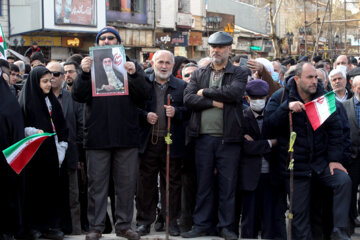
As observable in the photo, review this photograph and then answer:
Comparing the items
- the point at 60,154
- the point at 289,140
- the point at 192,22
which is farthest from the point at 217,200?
the point at 192,22

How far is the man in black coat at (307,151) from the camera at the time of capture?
6004 mm

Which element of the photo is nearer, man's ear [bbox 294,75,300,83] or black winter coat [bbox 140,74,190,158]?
man's ear [bbox 294,75,300,83]

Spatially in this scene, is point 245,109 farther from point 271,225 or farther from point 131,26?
point 131,26

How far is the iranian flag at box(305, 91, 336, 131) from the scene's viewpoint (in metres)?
5.85

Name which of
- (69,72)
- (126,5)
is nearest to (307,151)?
(69,72)

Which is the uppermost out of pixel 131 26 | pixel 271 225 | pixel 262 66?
pixel 131 26

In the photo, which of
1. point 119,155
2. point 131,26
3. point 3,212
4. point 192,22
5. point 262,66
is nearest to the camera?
point 3,212

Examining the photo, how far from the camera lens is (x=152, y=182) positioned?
258 inches

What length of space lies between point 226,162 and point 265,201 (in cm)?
94

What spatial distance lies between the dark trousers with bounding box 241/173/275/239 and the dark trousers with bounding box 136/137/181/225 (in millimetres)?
876

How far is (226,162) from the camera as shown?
241 inches


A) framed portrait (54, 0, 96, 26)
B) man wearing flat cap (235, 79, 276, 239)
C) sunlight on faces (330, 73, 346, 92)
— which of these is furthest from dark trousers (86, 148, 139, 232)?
framed portrait (54, 0, 96, 26)

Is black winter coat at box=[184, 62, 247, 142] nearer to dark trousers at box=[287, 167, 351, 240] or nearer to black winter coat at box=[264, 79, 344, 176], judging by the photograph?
black winter coat at box=[264, 79, 344, 176]

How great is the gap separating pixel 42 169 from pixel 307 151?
304 cm
